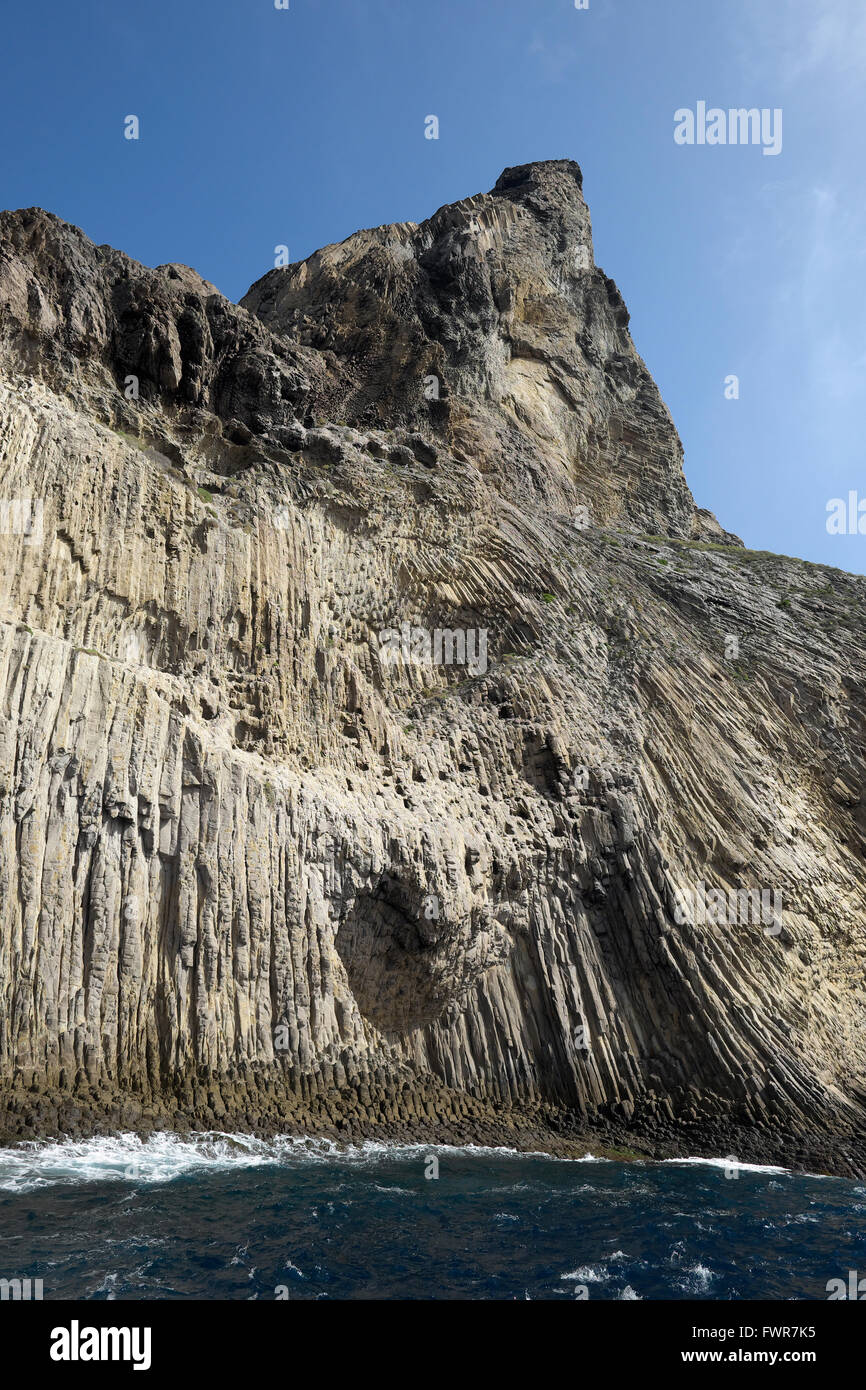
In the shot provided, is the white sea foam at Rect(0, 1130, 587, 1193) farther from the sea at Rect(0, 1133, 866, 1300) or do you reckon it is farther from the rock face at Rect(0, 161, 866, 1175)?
the rock face at Rect(0, 161, 866, 1175)

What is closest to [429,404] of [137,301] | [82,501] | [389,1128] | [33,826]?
[137,301]

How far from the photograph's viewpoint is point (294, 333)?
111 feet

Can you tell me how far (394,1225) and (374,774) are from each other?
35.4ft

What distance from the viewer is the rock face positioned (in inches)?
664

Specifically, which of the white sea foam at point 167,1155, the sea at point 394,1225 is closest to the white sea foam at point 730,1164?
the sea at point 394,1225

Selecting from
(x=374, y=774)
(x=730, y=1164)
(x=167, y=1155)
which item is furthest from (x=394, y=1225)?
(x=374, y=774)

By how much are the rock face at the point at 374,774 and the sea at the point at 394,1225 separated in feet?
3.90

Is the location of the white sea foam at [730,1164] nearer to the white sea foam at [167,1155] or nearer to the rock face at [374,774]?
the rock face at [374,774]

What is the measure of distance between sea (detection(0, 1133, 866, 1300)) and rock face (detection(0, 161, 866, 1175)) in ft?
3.90

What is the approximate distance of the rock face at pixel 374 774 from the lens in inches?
664

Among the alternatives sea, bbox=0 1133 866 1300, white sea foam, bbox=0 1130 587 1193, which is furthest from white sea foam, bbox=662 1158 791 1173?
white sea foam, bbox=0 1130 587 1193

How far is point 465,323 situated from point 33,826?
26.2m
